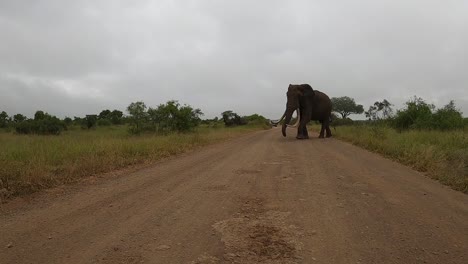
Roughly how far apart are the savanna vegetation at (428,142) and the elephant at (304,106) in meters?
2.45

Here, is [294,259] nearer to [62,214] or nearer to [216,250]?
[216,250]

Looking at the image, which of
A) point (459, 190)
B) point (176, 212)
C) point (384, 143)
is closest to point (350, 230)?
point (176, 212)

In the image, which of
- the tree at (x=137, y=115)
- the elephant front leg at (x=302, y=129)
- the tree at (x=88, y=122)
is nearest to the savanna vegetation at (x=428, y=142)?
the elephant front leg at (x=302, y=129)

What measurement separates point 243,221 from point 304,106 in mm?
16841

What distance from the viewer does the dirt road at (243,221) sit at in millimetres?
3955

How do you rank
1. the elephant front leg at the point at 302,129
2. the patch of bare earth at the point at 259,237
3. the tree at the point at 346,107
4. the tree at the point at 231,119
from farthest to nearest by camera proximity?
1. the tree at the point at 346,107
2. the tree at the point at 231,119
3. the elephant front leg at the point at 302,129
4. the patch of bare earth at the point at 259,237

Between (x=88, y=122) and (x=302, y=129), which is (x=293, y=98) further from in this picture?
(x=88, y=122)

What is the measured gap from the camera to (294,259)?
380cm

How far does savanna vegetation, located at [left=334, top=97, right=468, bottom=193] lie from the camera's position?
8.65 m

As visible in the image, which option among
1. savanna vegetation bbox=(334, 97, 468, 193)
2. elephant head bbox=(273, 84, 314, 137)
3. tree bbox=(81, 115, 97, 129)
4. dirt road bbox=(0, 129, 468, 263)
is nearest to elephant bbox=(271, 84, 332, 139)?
elephant head bbox=(273, 84, 314, 137)

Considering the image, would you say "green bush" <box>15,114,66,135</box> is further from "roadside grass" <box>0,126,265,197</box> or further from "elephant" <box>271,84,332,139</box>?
"roadside grass" <box>0,126,265,197</box>

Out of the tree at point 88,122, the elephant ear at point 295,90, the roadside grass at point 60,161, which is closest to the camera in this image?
the roadside grass at point 60,161

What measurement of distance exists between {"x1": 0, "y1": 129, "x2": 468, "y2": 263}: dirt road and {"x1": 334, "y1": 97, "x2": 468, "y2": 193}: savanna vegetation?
1.16 metres

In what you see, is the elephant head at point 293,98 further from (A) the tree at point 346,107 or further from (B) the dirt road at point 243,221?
(A) the tree at point 346,107
